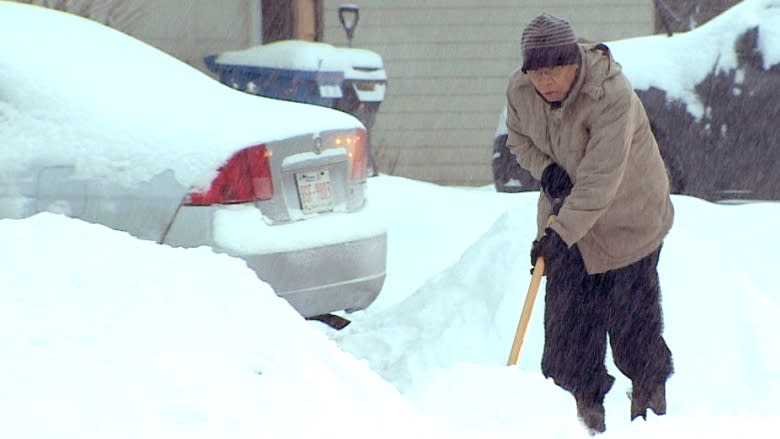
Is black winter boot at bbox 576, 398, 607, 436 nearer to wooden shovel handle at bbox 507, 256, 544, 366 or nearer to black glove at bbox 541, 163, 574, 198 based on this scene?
wooden shovel handle at bbox 507, 256, 544, 366

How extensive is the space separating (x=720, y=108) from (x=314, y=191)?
3964mm

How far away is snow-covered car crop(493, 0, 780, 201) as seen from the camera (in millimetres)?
8977

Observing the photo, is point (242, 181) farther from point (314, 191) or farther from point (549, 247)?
point (549, 247)

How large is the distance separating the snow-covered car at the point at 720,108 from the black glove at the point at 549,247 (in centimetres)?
441

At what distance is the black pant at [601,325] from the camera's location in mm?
4930

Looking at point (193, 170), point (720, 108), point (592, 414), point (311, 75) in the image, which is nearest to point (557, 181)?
point (592, 414)

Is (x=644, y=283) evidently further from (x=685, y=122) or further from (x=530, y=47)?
(x=685, y=122)

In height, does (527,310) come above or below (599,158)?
below

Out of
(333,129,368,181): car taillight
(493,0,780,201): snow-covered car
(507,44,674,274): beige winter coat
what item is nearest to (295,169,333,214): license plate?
(333,129,368,181): car taillight

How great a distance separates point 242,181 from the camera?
560 centimetres

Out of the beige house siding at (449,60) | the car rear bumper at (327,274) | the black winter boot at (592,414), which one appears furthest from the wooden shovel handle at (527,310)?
the beige house siding at (449,60)

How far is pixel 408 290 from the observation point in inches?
324

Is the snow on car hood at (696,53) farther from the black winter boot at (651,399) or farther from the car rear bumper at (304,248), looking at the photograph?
the black winter boot at (651,399)

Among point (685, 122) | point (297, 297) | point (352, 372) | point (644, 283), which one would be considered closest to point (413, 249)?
point (685, 122)
